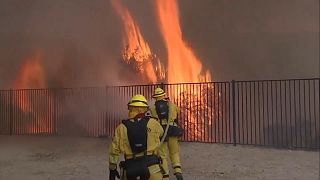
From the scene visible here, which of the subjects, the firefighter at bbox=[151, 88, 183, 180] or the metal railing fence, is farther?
the metal railing fence

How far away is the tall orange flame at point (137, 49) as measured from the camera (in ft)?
54.8

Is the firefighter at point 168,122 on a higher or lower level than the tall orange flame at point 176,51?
lower

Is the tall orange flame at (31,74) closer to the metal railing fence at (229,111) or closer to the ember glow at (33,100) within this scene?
the ember glow at (33,100)

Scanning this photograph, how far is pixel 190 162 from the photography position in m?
9.34

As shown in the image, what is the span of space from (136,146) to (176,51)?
1301 cm

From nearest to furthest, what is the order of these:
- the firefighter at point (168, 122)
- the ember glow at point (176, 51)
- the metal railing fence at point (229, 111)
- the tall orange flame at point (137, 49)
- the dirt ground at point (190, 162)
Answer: the firefighter at point (168, 122) → the dirt ground at point (190, 162) → the metal railing fence at point (229, 111) → the ember glow at point (176, 51) → the tall orange flame at point (137, 49)

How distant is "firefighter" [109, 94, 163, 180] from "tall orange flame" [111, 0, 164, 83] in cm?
1225

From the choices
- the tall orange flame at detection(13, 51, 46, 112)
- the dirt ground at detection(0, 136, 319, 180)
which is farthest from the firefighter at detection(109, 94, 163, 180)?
the tall orange flame at detection(13, 51, 46, 112)

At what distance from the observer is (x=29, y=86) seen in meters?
17.4

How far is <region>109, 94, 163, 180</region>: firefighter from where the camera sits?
4.14 meters

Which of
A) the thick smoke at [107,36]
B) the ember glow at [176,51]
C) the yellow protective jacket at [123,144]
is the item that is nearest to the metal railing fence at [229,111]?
the thick smoke at [107,36]

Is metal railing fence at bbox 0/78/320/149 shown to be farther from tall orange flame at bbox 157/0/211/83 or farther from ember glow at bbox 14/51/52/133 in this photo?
tall orange flame at bbox 157/0/211/83

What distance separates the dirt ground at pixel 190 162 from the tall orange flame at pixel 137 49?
4671 millimetres

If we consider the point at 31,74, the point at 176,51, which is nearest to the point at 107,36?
the point at 176,51
